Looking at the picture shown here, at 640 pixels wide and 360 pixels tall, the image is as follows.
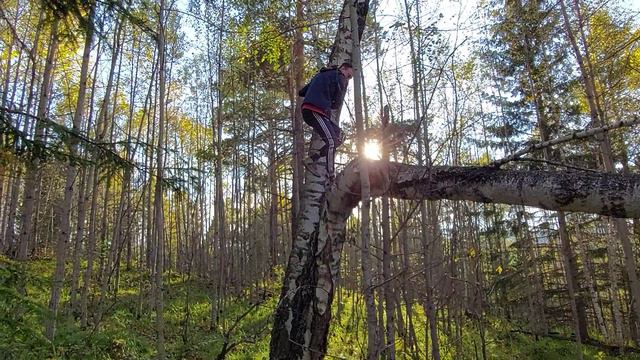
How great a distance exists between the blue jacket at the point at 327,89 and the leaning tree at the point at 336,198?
21 cm

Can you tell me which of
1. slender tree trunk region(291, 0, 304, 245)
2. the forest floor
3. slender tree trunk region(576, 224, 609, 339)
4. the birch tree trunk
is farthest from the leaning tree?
slender tree trunk region(576, 224, 609, 339)

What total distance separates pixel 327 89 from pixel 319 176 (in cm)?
74

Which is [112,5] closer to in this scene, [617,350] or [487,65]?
Result: [487,65]

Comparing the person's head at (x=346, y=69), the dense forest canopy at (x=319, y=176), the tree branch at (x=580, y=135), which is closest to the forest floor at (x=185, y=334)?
the dense forest canopy at (x=319, y=176)

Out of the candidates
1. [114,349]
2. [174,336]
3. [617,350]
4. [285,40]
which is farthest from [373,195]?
[617,350]

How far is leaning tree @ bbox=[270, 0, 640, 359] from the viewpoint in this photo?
106 inches

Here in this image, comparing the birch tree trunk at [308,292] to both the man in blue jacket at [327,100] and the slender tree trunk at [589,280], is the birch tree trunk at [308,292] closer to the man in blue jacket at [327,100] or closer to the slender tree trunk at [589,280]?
the man in blue jacket at [327,100]

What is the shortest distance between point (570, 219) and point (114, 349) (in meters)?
15.1

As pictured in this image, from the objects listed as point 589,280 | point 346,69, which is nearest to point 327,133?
point 346,69

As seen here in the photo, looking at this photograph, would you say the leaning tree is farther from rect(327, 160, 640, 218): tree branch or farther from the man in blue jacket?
the man in blue jacket

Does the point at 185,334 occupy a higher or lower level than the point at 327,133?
lower

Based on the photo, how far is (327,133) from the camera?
138 inches

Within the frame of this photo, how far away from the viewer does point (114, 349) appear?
7.67 metres

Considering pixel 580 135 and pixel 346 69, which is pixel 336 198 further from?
→ pixel 580 135
